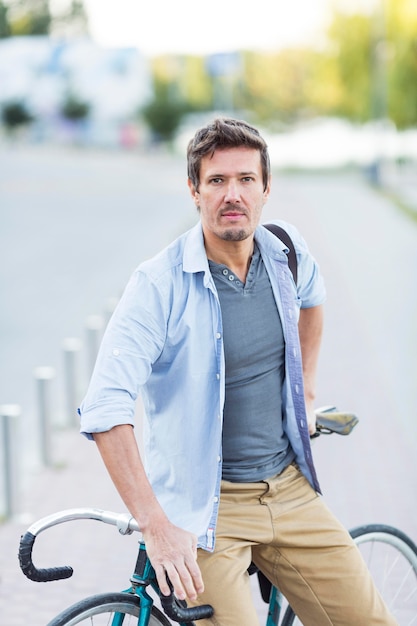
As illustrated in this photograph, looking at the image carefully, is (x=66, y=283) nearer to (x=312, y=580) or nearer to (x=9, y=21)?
(x=312, y=580)

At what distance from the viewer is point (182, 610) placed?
2469mm

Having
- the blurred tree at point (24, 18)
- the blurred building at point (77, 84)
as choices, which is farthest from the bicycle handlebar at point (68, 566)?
the blurred tree at point (24, 18)

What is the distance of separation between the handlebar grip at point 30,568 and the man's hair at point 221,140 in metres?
0.97

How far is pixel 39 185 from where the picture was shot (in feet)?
134

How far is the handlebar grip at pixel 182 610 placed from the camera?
7.95 feet

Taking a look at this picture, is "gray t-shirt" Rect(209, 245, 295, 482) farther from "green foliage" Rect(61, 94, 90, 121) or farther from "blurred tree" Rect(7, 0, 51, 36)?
"blurred tree" Rect(7, 0, 51, 36)

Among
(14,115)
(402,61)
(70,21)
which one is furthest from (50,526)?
(70,21)

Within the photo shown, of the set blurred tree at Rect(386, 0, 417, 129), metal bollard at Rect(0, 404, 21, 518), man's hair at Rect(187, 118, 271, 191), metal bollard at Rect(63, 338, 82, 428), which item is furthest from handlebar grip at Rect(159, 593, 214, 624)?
blurred tree at Rect(386, 0, 417, 129)

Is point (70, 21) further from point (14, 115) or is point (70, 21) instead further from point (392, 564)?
point (392, 564)

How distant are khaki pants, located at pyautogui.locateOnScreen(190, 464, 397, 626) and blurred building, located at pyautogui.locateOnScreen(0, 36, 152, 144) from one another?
80.8m

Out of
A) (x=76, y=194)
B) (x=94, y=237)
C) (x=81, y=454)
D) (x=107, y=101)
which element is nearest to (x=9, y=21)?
(x=107, y=101)

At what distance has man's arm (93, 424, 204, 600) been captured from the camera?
2.36 metres

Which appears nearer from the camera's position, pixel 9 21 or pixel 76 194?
pixel 76 194

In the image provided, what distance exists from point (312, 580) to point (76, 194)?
3428cm
